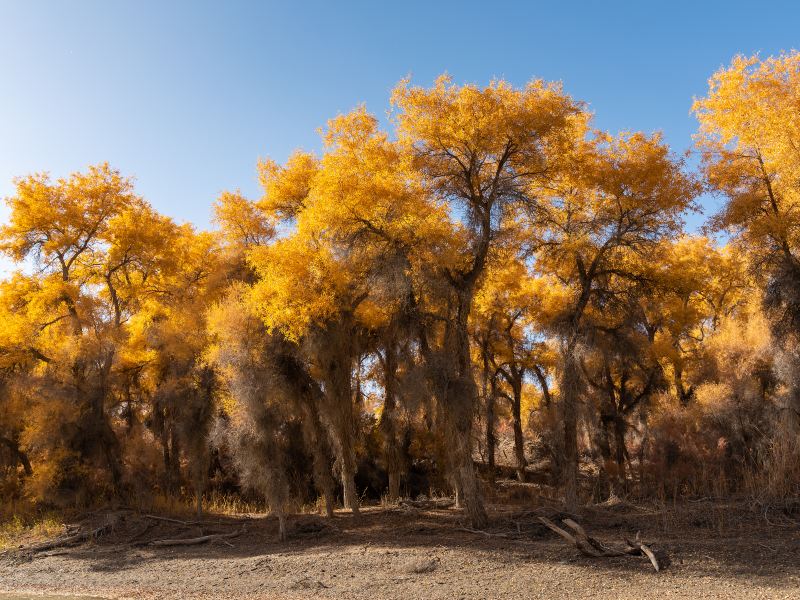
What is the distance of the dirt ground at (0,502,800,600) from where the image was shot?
966 cm

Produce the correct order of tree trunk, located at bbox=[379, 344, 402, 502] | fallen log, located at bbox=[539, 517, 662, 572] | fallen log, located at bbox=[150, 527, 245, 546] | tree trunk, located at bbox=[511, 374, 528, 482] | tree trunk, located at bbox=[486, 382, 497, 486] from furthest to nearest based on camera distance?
tree trunk, located at bbox=[511, 374, 528, 482]
tree trunk, located at bbox=[486, 382, 497, 486]
tree trunk, located at bbox=[379, 344, 402, 502]
fallen log, located at bbox=[150, 527, 245, 546]
fallen log, located at bbox=[539, 517, 662, 572]

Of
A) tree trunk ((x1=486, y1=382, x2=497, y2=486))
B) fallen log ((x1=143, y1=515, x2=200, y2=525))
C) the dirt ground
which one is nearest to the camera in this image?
the dirt ground

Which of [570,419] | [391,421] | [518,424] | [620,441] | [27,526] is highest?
[518,424]

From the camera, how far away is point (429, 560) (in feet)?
38.4

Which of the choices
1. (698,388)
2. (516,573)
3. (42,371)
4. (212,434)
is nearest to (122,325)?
(42,371)

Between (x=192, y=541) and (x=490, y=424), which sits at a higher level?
(x=490, y=424)

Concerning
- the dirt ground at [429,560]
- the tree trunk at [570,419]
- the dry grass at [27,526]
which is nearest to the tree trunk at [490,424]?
the tree trunk at [570,419]

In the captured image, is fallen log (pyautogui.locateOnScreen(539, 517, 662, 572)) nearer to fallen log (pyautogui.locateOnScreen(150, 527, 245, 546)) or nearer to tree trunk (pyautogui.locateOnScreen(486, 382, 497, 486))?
fallen log (pyautogui.locateOnScreen(150, 527, 245, 546))

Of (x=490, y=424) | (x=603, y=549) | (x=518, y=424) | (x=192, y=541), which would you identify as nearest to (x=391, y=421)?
(x=490, y=424)

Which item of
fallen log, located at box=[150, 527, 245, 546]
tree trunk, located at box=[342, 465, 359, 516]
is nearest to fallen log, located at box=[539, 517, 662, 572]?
tree trunk, located at box=[342, 465, 359, 516]

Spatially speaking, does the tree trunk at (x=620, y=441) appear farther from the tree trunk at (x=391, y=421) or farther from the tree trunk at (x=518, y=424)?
the tree trunk at (x=391, y=421)

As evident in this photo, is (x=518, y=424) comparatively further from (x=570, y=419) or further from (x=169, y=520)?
(x=169, y=520)

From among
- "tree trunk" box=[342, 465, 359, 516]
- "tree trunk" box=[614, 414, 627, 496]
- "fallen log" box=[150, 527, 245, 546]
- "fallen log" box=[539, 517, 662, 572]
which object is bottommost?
"fallen log" box=[150, 527, 245, 546]

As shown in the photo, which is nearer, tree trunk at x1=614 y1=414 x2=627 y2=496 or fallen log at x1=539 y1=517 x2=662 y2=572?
fallen log at x1=539 y1=517 x2=662 y2=572
